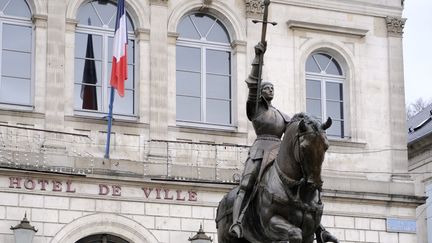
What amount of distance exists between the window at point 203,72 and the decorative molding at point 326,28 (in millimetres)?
1796

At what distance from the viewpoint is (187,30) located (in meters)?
31.3

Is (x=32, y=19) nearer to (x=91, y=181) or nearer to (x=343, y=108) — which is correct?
(x=91, y=181)

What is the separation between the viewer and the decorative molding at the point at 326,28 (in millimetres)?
32188

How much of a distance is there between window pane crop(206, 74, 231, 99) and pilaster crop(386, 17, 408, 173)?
175 inches

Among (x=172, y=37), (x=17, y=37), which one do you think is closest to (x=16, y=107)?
(x=17, y=37)

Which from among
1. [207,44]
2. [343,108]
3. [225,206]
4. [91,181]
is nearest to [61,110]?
[91,181]

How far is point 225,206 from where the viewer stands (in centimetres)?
1650

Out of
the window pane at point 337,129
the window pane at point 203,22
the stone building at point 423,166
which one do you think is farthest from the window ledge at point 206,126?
Result: the stone building at point 423,166

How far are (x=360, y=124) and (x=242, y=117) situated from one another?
327 centimetres

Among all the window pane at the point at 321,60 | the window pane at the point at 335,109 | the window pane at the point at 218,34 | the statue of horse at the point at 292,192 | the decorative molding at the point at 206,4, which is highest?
the decorative molding at the point at 206,4

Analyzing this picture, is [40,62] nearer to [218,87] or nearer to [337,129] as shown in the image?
[218,87]

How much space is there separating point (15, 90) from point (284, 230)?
603 inches

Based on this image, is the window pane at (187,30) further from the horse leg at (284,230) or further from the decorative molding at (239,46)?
the horse leg at (284,230)

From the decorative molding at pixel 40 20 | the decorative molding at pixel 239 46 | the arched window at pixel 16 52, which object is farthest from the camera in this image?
the decorative molding at pixel 239 46
